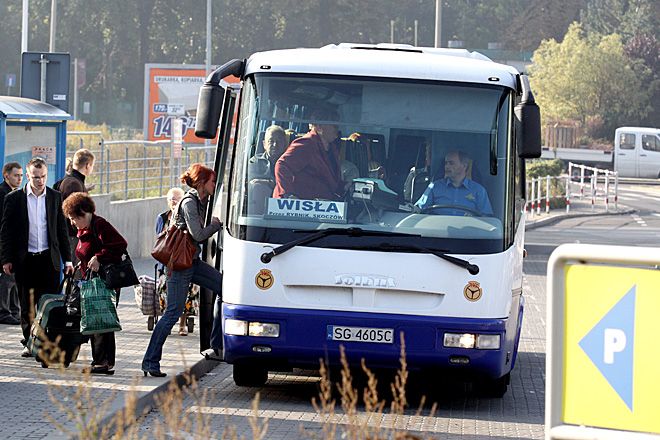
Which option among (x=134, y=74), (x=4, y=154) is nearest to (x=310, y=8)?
(x=134, y=74)

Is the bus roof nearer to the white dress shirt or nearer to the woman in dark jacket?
the woman in dark jacket

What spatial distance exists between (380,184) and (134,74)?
93401 mm

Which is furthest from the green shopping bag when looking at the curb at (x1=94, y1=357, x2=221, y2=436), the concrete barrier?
the concrete barrier

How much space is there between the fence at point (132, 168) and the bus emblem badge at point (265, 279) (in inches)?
503

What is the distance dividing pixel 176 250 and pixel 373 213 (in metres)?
1.73

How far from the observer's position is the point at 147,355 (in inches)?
453

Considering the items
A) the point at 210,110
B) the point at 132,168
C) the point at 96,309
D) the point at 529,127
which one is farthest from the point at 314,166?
the point at 132,168

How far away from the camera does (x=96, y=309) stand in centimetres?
1141

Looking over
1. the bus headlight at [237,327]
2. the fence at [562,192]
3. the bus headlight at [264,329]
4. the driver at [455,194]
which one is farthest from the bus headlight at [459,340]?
the fence at [562,192]

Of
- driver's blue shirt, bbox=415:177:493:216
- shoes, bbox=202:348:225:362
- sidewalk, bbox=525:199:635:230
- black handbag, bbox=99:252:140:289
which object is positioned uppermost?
driver's blue shirt, bbox=415:177:493:216

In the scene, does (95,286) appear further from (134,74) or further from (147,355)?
(134,74)

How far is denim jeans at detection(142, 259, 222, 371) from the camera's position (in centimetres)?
1150

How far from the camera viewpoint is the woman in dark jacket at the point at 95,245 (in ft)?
37.4

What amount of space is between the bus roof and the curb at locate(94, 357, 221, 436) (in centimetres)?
239
